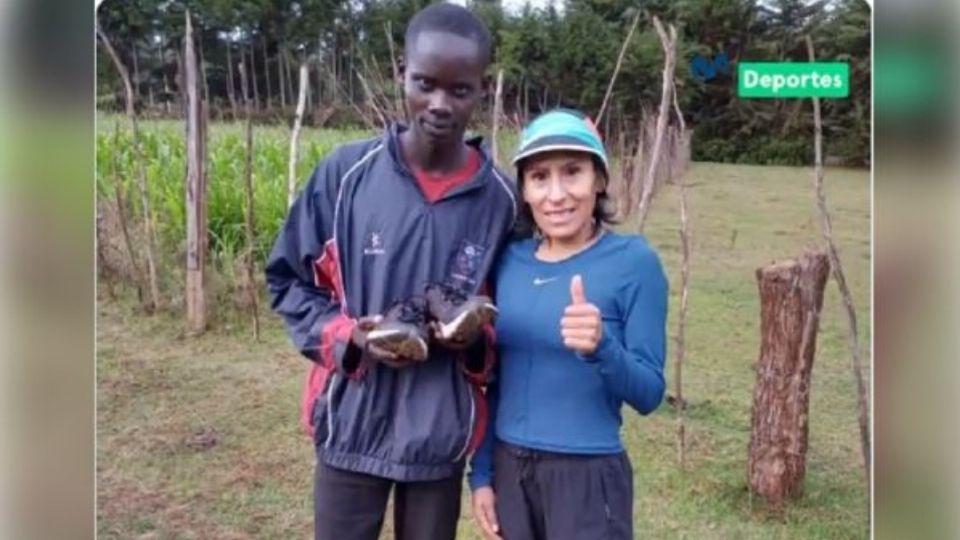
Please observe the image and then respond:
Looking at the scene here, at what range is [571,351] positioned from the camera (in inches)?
56.3

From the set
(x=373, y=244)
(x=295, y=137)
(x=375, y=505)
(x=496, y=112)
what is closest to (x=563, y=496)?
(x=375, y=505)

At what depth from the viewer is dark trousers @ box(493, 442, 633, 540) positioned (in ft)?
4.70

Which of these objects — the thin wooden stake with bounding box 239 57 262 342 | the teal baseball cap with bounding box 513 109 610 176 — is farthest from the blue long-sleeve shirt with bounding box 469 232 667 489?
the thin wooden stake with bounding box 239 57 262 342

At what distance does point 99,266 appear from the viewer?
1.87 meters

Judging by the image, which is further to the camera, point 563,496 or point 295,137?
point 295,137

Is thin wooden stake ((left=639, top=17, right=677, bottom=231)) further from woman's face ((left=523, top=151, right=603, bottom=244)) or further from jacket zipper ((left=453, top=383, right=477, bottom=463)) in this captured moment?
jacket zipper ((left=453, top=383, right=477, bottom=463))

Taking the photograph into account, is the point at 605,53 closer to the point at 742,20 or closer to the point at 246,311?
the point at 742,20

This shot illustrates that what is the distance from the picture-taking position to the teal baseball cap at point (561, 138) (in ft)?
4.67

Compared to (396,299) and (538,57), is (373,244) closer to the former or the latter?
(396,299)

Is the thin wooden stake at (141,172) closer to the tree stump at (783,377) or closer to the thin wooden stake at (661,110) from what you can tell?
the thin wooden stake at (661,110)

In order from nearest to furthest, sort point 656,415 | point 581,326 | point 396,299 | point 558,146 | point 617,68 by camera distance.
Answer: point 581,326
point 558,146
point 396,299
point 617,68
point 656,415

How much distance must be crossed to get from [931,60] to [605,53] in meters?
0.51

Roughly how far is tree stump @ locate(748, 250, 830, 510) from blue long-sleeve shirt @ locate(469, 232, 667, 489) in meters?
0.57

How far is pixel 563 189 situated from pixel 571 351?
214 millimetres
